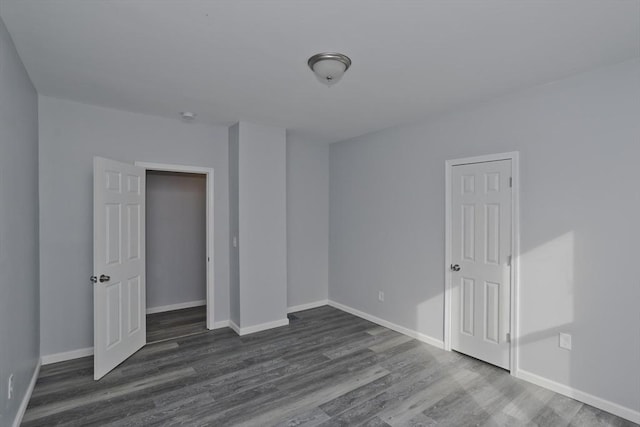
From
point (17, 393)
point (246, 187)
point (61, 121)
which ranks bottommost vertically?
point (17, 393)

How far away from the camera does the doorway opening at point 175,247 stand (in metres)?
5.06

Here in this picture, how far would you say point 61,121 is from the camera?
3365 millimetres

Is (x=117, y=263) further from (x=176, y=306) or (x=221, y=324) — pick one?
(x=176, y=306)

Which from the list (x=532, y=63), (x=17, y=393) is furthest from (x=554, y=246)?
(x=17, y=393)

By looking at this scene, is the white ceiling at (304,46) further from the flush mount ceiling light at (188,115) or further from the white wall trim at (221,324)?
the white wall trim at (221,324)

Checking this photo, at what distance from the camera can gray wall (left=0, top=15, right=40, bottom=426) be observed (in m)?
2.04

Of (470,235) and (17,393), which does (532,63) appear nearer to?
(470,235)

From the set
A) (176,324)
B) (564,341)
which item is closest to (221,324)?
(176,324)

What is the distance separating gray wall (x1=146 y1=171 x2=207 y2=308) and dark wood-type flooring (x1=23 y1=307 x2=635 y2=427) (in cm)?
153

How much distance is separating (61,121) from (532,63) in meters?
4.37

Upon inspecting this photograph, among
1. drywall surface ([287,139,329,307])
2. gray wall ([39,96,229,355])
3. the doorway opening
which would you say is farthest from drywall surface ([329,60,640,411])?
gray wall ([39,96,229,355])

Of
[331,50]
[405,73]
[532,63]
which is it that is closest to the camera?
[331,50]

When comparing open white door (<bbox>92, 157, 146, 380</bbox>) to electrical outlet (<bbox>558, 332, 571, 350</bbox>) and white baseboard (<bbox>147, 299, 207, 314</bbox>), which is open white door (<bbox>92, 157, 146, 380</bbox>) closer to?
white baseboard (<bbox>147, 299, 207, 314</bbox>)

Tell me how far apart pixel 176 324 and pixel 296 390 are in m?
2.42
